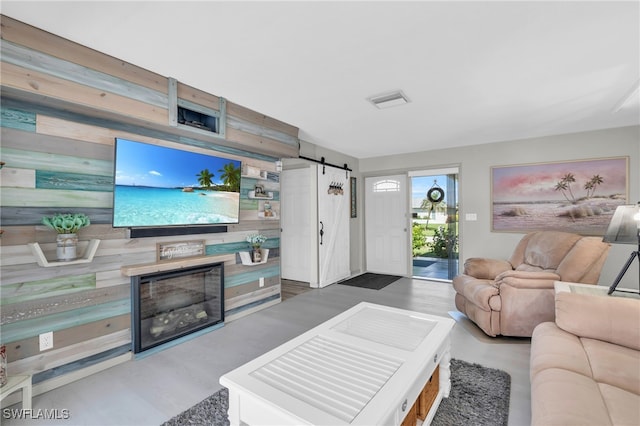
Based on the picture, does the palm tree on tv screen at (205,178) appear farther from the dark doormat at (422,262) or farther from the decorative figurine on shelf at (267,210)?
the dark doormat at (422,262)

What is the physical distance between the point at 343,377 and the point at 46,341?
2.12 m

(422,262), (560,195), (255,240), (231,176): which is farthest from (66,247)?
(422,262)

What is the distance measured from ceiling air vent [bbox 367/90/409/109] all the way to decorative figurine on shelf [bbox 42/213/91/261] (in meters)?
2.72

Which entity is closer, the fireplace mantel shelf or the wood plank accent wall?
the wood plank accent wall

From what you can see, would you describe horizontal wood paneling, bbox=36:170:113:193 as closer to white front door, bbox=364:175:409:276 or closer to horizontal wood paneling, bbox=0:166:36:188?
horizontal wood paneling, bbox=0:166:36:188

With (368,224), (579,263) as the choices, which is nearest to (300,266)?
(368,224)

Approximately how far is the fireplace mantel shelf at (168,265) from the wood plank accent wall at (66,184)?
0.06 metres

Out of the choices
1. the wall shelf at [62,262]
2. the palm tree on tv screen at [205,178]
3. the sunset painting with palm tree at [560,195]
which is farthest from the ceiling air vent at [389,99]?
the wall shelf at [62,262]

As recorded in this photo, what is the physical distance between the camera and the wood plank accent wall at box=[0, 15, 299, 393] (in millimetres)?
1895

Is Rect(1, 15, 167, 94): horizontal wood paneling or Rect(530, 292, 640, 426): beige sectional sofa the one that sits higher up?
Rect(1, 15, 167, 94): horizontal wood paneling

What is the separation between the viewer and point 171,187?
2.66 m

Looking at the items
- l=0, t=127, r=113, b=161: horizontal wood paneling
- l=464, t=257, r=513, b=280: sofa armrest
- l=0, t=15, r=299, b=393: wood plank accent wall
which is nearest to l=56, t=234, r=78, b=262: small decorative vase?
l=0, t=15, r=299, b=393: wood plank accent wall

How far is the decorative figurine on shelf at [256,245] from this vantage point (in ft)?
11.6

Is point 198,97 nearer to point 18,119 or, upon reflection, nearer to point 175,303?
point 18,119
